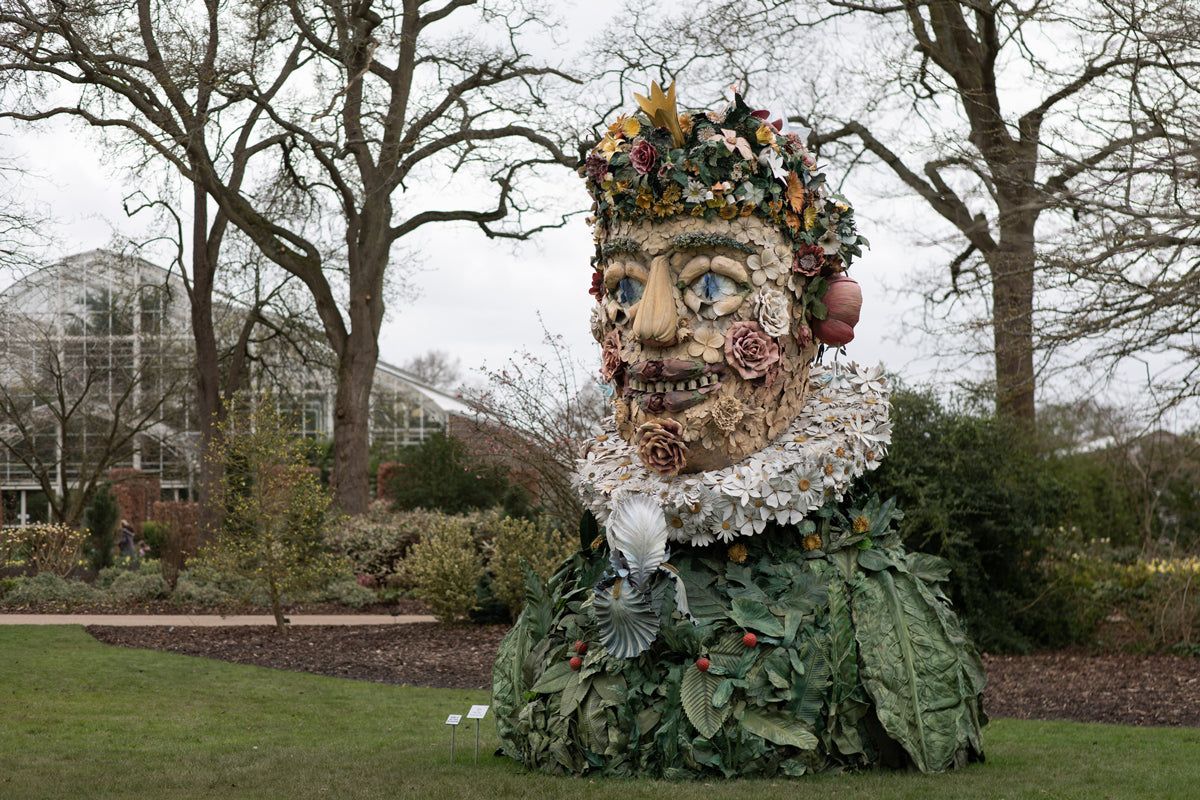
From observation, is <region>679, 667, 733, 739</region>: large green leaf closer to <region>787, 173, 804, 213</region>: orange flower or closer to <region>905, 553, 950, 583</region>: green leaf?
<region>905, 553, 950, 583</region>: green leaf

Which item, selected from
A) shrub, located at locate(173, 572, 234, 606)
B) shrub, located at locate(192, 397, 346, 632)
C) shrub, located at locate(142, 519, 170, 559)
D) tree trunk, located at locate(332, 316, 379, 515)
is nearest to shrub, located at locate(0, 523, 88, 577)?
shrub, located at locate(173, 572, 234, 606)

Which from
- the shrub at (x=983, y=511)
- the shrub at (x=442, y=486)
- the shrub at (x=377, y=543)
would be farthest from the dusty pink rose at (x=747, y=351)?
the shrub at (x=442, y=486)

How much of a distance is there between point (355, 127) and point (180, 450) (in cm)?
1443

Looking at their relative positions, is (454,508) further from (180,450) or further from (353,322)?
(180,450)

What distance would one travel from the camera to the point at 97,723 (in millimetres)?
7988

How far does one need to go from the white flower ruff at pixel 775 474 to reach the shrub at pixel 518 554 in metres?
7.46

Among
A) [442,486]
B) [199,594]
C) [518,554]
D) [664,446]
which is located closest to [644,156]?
[664,446]

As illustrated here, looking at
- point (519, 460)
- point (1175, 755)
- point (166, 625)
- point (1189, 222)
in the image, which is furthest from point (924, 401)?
point (166, 625)

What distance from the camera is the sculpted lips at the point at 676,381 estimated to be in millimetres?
5293

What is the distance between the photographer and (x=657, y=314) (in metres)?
5.27

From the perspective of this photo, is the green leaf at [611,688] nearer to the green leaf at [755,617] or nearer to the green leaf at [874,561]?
the green leaf at [755,617]

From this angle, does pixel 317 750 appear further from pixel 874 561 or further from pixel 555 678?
pixel 874 561

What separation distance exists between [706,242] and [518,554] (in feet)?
27.3

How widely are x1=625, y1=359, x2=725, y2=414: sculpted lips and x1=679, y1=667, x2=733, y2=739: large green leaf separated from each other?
126 centimetres
